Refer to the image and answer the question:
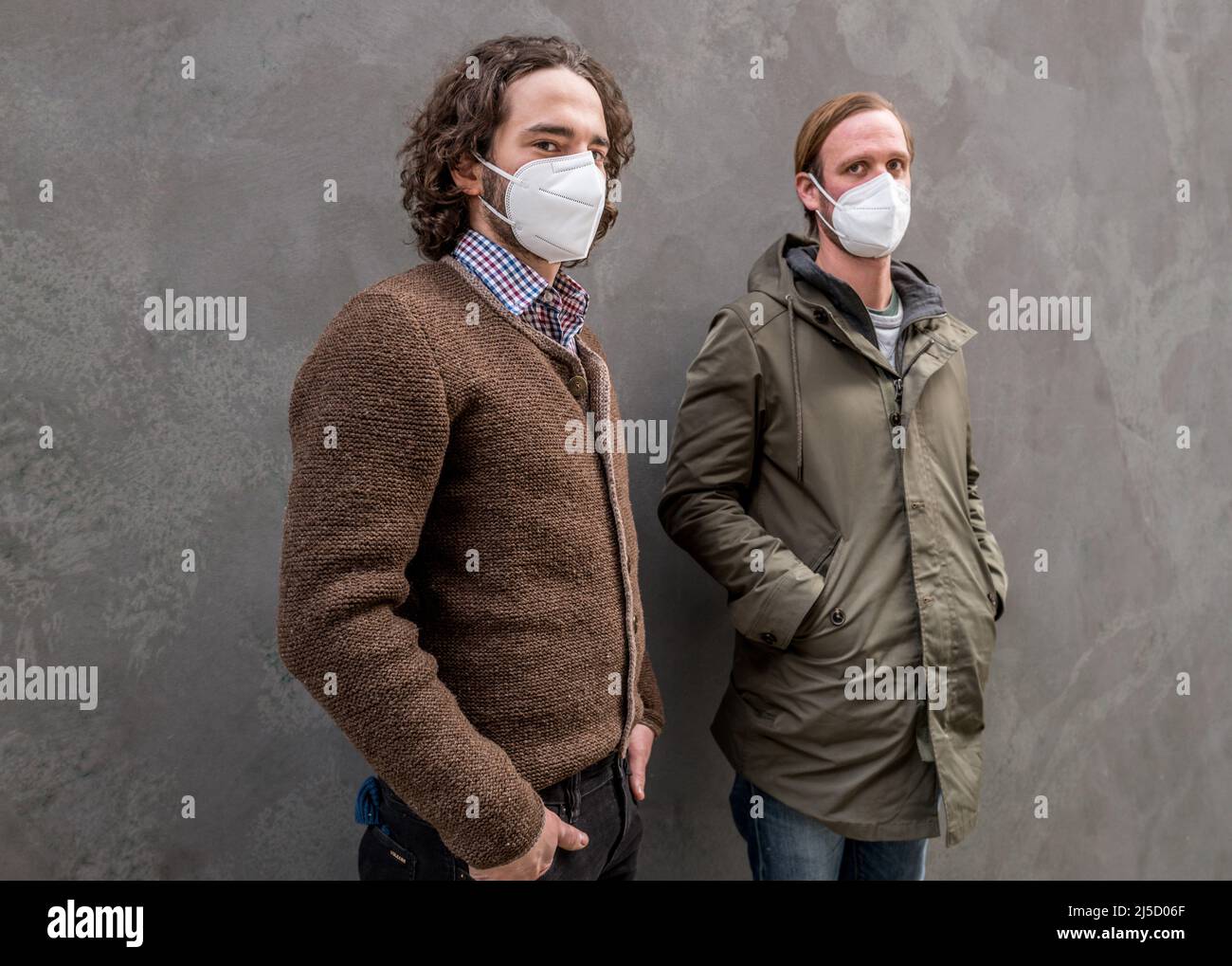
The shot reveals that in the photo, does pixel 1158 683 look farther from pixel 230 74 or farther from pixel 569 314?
pixel 230 74

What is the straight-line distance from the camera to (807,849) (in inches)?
76.1

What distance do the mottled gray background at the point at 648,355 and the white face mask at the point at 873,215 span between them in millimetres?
464

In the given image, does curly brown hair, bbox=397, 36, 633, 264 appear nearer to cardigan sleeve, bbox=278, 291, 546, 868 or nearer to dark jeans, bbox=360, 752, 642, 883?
cardigan sleeve, bbox=278, 291, 546, 868

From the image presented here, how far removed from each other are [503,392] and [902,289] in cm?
120

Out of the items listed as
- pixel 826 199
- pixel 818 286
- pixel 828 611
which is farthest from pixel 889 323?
pixel 828 611

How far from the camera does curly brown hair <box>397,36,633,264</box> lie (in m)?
1.51

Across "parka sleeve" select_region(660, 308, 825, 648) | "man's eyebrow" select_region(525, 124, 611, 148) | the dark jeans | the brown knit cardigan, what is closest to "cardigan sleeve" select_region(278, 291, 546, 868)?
the brown knit cardigan

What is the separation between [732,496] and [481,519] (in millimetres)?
784

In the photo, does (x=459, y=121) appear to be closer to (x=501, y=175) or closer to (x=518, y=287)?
(x=501, y=175)

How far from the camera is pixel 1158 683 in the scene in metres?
3.02

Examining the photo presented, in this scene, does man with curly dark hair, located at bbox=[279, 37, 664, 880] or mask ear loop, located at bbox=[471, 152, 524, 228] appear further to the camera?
mask ear loop, located at bbox=[471, 152, 524, 228]

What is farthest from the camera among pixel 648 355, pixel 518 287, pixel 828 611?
pixel 648 355

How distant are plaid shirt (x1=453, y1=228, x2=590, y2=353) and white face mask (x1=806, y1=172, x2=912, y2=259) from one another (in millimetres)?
815
